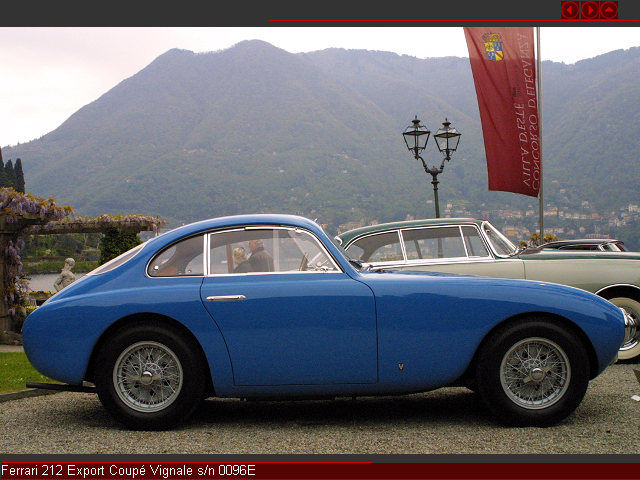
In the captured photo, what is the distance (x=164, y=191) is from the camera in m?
A: 122

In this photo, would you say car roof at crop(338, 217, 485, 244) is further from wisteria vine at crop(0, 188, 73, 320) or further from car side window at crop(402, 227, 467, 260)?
wisteria vine at crop(0, 188, 73, 320)

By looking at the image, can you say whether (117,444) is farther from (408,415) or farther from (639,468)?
(639,468)

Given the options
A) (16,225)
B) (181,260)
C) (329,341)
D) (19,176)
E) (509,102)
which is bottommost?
(329,341)

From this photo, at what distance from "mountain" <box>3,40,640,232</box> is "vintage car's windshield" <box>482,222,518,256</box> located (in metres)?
82.6

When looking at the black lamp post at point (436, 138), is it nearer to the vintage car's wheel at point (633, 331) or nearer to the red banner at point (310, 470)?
the vintage car's wheel at point (633, 331)

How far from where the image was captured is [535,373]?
4852mm

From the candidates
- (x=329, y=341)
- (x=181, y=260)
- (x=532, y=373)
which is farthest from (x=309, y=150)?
(x=532, y=373)

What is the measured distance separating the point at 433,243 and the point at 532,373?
12.4ft

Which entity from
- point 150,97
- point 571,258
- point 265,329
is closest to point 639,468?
point 265,329

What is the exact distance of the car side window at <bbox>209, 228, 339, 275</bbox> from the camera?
16.9 feet
